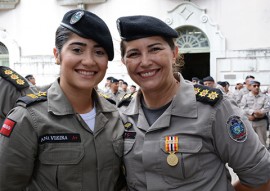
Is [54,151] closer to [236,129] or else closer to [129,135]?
[129,135]

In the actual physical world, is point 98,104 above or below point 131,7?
below

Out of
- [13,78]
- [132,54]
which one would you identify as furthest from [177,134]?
[13,78]

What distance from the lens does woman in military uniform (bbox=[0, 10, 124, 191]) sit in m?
1.68

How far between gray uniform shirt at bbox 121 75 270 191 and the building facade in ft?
32.8

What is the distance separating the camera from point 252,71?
36.8 feet

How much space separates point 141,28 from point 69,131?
27.9 inches

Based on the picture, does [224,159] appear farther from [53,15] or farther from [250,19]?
[53,15]

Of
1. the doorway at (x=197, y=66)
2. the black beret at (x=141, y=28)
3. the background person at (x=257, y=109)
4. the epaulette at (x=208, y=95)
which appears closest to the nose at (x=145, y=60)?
the black beret at (x=141, y=28)

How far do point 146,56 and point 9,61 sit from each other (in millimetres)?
13439

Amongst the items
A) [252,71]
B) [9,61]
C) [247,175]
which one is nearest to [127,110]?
[247,175]

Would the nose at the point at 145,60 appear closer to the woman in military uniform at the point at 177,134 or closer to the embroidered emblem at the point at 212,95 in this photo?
the woman in military uniform at the point at 177,134

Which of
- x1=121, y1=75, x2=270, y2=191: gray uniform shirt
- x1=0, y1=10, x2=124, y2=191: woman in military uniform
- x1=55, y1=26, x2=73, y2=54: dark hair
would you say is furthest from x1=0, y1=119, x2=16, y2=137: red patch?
x1=121, y1=75, x2=270, y2=191: gray uniform shirt

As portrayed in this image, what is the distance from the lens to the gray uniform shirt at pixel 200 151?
1768 mm

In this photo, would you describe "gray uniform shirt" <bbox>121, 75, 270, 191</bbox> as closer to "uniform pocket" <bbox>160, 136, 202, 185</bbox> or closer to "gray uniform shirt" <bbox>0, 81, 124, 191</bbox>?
"uniform pocket" <bbox>160, 136, 202, 185</bbox>
